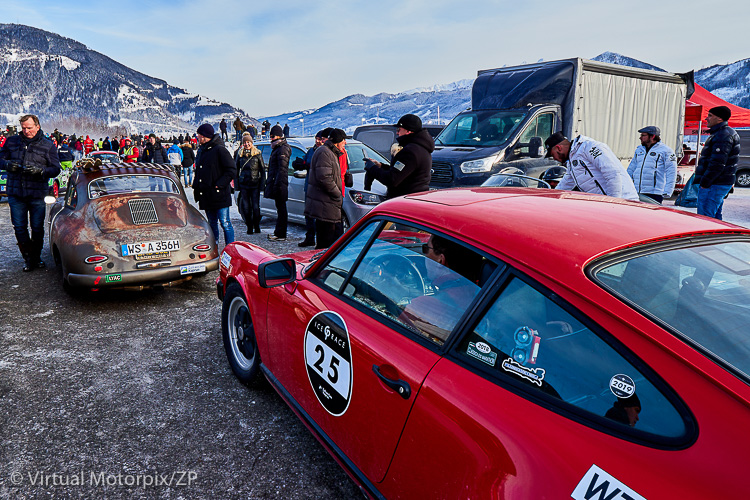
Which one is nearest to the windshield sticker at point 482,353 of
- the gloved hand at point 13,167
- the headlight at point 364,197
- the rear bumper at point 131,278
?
the rear bumper at point 131,278

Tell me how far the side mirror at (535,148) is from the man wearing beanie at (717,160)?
7.77 ft

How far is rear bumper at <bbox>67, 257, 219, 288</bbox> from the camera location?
4691 mm

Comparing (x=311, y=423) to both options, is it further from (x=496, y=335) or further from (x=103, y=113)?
(x=103, y=113)

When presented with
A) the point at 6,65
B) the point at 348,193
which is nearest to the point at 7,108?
the point at 6,65

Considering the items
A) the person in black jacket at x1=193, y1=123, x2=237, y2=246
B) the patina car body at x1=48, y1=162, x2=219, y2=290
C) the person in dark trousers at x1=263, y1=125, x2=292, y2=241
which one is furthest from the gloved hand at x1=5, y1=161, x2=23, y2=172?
the person in dark trousers at x1=263, y1=125, x2=292, y2=241

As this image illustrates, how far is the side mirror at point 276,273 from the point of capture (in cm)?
249

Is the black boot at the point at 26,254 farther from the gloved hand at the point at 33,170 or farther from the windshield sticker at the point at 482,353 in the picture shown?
the windshield sticker at the point at 482,353

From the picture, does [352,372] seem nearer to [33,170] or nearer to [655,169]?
[33,170]

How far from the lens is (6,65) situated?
18250 centimetres

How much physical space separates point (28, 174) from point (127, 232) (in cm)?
192

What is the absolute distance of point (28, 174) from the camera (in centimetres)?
584

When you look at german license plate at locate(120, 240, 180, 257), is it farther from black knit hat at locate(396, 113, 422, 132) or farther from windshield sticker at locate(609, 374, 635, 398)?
windshield sticker at locate(609, 374, 635, 398)

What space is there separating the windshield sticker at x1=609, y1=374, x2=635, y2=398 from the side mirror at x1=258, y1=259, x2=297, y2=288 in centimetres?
162

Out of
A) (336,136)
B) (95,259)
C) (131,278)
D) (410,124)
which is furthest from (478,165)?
(95,259)
